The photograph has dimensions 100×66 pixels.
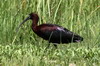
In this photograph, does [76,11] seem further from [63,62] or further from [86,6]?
[63,62]

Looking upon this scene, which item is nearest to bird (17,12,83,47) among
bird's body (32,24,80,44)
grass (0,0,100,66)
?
bird's body (32,24,80,44)

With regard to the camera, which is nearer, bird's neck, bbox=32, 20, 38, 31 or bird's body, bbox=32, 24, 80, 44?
bird's body, bbox=32, 24, 80, 44

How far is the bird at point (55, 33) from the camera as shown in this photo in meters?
7.34

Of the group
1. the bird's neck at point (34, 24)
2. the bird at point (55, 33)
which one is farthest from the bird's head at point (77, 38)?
the bird's neck at point (34, 24)

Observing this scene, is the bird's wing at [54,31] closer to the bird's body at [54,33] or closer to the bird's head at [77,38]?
the bird's body at [54,33]

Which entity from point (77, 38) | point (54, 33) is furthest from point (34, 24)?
point (77, 38)

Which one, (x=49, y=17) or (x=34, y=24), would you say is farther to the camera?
(x=34, y=24)

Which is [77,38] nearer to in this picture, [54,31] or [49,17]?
[54,31]

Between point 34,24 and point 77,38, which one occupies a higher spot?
point 34,24

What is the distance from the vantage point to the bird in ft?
24.1

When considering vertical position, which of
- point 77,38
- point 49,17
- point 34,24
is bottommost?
point 77,38

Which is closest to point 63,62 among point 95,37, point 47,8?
point 95,37

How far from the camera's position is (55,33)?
24.8 feet

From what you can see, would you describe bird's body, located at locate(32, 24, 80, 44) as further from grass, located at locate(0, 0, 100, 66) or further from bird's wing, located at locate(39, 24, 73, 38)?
grass, located at locate(0, 0, 100, 66)
